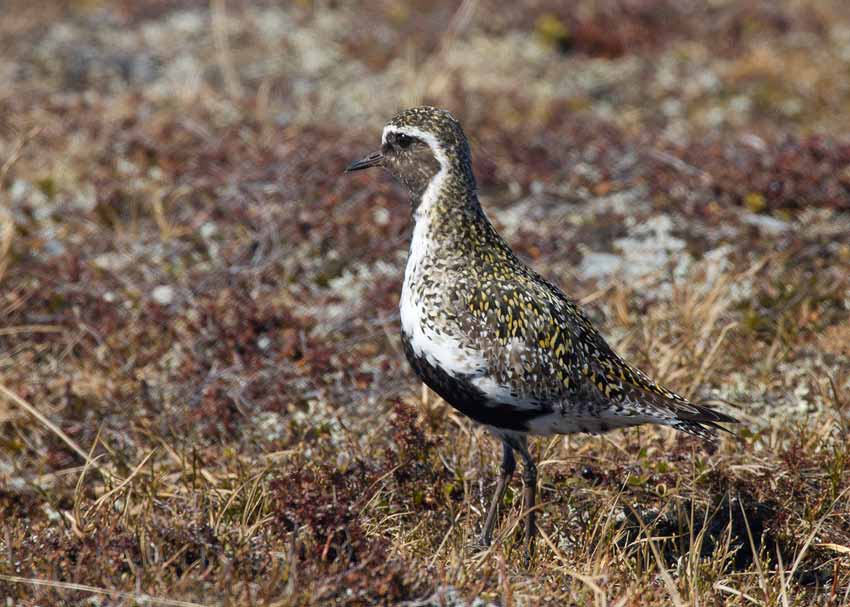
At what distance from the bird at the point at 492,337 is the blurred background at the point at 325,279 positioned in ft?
2.21

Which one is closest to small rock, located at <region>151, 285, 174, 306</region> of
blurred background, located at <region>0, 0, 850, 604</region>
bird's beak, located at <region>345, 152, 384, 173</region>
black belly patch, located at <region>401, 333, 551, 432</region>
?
blurred background, located at <region>0, 0, 850, 604</region>

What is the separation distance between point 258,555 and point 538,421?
1.34 meters

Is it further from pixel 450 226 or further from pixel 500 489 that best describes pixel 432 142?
pixel 500 489

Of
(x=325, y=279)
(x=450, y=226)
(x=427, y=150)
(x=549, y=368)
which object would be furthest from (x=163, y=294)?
(x=549, y=368)

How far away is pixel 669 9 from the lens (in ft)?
44.7

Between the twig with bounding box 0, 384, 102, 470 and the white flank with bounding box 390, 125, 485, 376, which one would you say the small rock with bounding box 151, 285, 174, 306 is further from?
the white flank with bounding box 390, 125, 485, 376

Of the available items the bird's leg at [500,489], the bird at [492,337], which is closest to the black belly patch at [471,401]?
the bird at [492,337]

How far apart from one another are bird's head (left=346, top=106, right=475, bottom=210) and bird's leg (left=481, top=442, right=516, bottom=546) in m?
1.27

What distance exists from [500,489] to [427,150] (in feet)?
5.41

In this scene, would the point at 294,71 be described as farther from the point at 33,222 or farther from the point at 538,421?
the point at 538,421

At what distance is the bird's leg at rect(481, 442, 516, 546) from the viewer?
5.08 meters

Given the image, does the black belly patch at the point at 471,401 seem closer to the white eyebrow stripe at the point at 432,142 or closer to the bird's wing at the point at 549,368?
the bird's wing at the point at 549,368

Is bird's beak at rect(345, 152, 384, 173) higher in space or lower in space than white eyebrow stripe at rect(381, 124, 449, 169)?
lower

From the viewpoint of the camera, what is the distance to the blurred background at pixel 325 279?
4949mm
